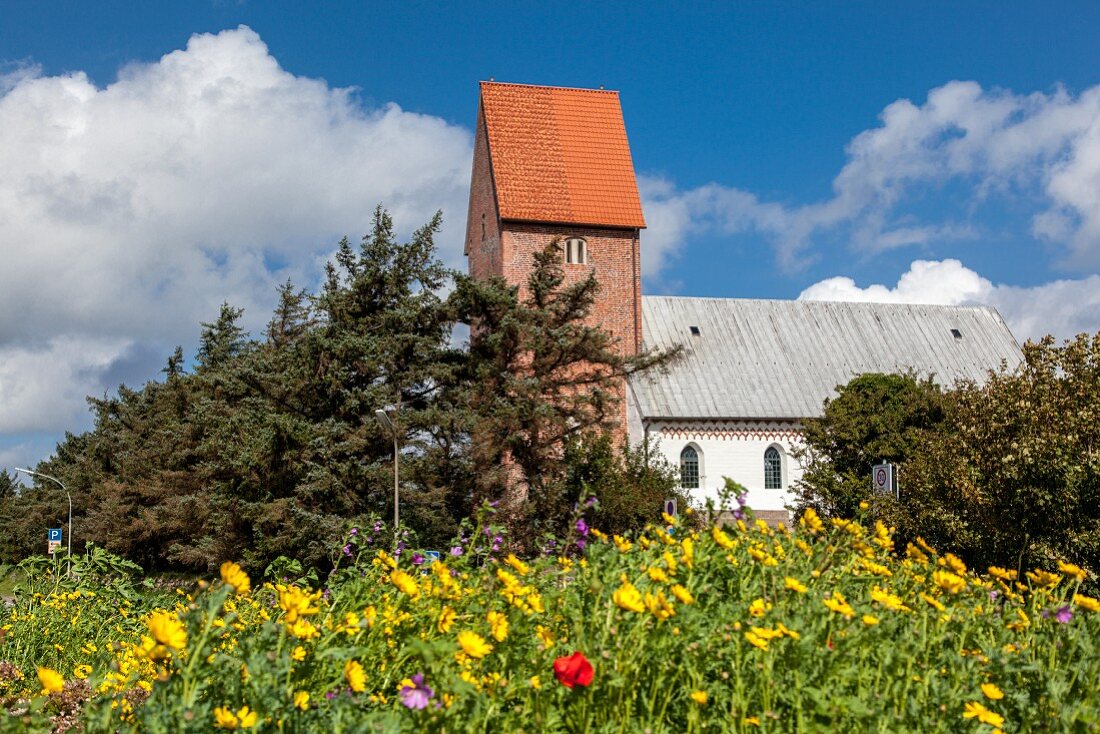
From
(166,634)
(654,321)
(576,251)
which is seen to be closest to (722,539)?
(166,634)

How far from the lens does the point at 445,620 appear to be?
4.47 meters

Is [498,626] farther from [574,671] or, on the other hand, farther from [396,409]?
[396,409]

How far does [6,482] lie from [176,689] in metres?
97.8

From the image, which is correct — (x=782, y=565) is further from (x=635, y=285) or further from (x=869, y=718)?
(x=635, y=285)

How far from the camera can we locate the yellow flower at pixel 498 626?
3861 millimetres

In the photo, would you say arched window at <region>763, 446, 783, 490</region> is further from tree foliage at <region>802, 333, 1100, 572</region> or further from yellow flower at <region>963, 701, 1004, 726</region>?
yellow flower at <region>963, 701, 1004, 726</region>

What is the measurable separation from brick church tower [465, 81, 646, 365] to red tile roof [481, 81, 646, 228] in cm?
4

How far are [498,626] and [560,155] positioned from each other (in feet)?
131

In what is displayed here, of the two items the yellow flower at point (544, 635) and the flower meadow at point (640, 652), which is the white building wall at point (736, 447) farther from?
the yellow flower at point (544, 635)

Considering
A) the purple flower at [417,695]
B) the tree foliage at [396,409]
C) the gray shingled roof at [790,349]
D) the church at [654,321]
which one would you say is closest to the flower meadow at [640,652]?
the purple flower at [417,695]

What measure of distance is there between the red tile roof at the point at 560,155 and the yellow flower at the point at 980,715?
36.9m

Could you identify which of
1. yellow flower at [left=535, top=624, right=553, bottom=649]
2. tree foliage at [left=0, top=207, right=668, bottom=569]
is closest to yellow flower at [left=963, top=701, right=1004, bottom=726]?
yellow flower at [left=535, top=624, right=553, bottom=649]

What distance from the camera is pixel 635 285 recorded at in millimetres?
41750

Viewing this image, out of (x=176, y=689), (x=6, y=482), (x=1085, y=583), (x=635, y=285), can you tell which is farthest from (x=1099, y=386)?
(x=6, y=482)
